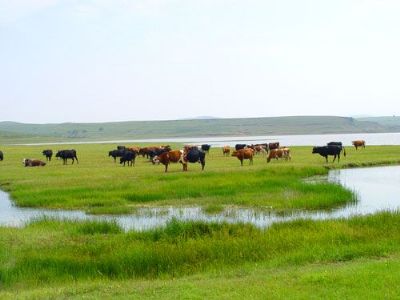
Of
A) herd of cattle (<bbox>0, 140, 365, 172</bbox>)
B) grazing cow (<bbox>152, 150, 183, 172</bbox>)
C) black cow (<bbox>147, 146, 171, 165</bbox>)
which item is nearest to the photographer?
grazing cow (<bbox>152, 150, 183, 172</bbox>)

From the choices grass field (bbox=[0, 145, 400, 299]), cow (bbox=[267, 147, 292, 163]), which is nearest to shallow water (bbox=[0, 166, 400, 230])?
grass field (bbox=[0, 145, 400, 299])

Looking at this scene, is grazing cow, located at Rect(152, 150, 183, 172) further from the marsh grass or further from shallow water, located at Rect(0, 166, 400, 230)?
the marsh grass

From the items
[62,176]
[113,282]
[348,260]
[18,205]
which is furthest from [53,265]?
[62,176]

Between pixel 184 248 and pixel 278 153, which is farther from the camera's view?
pixel 278 153

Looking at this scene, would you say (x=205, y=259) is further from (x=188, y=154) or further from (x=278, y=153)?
(x=278, y=153)

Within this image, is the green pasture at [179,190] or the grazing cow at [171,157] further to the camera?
the grazing cow at [171,157]

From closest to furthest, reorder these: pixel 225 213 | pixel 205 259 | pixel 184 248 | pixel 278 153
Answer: pixel 205 259 → pixel 184 248 → pixel 225 213 → pixel 278 153

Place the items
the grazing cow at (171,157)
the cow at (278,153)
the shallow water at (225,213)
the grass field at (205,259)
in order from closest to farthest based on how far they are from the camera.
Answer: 1. the grass field at (205,259)
2. the shallow water at (225,213)
3. the grazing cow at (171,157)
4. the cow at (278,153)

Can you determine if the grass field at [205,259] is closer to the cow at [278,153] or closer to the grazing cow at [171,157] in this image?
the grazing cow at [171,157]

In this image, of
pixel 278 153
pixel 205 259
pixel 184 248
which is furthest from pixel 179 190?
pixel 278 153

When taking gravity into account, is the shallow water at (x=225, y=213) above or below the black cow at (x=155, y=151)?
below

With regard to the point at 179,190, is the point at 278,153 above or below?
above

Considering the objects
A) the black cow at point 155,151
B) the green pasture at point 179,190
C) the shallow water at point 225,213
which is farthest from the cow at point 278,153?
the shallow water at point 225,213

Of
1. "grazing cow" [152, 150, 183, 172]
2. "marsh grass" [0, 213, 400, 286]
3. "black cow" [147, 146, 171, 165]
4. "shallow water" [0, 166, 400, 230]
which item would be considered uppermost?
"grazing cow" [152, 150, 183, 172]
